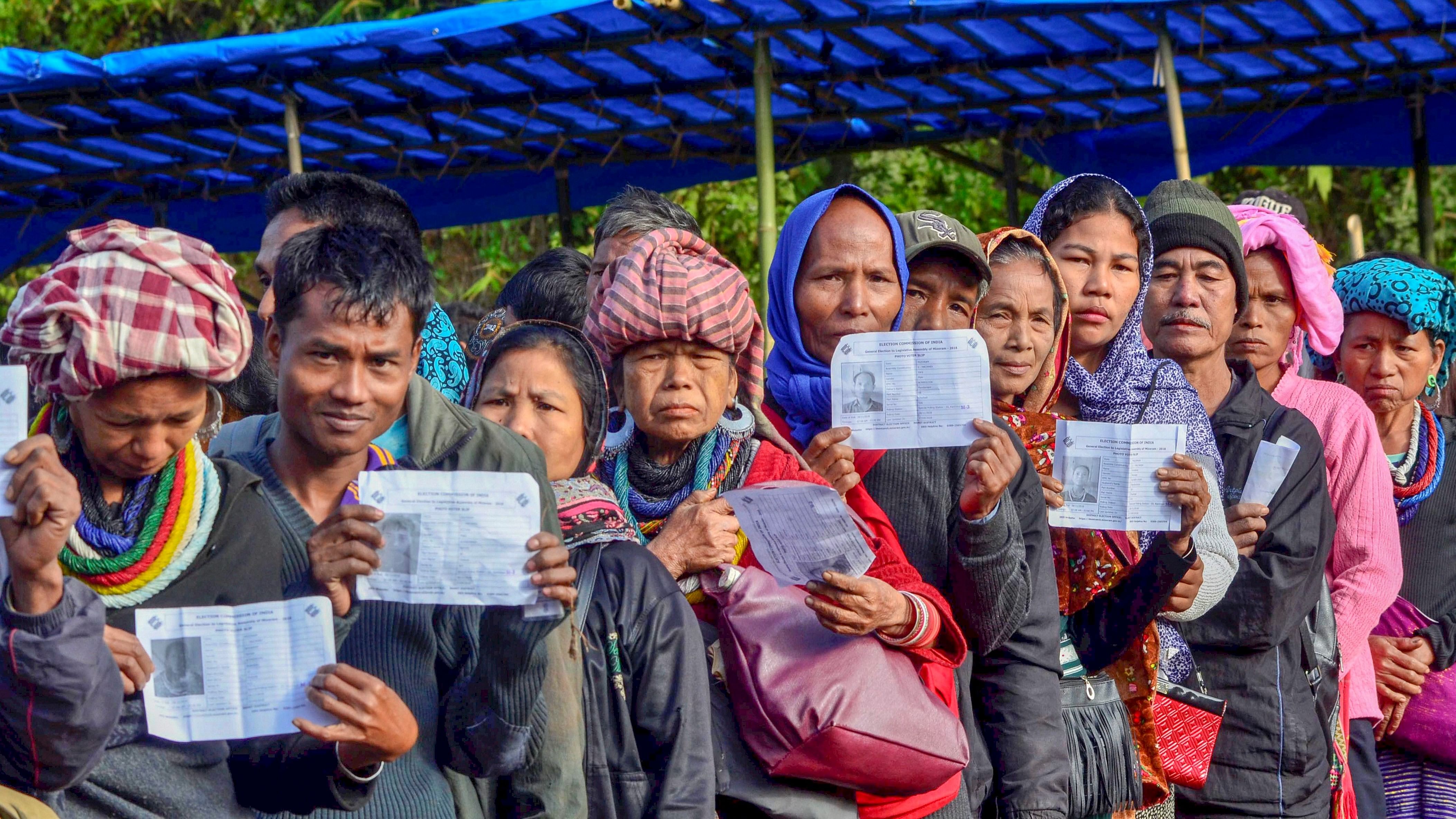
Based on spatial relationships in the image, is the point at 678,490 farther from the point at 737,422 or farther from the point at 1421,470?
the point at 1421,470

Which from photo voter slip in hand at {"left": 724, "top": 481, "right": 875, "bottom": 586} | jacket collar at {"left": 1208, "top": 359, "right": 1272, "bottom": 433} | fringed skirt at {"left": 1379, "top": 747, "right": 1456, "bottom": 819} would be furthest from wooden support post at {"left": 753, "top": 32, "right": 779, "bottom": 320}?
photo voter slip in hand at {"left": 724, "top": 481, "right": 875, "bottom": 586}

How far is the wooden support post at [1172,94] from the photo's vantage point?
20.3 feet

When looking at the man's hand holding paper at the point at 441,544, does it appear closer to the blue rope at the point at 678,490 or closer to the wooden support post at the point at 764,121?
the blue rope at the point at 678,490

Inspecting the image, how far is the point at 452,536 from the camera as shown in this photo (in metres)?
2.13

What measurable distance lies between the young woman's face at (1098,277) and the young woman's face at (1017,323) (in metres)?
0.18

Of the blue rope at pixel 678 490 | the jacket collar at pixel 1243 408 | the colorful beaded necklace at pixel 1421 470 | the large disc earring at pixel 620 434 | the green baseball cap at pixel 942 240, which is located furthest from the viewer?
the colorful beaded necklace at pixel 1421 470

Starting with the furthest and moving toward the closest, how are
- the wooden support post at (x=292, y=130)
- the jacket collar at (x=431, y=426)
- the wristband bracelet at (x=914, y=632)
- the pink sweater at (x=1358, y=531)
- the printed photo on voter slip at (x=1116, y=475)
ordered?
the wooden support post at (x=292, y=130)
the pink sweater at (x=1358, y=531)
the printed photo on voter slip at (x=1116, y=475)
the wristband bracelet at (x=914, y=632)
the jacket collar at (x=431, y=426)

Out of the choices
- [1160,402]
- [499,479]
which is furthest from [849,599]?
[1160,402]

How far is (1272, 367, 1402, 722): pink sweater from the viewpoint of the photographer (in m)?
4.06

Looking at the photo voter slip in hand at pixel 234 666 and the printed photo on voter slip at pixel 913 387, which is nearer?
the photo voter slip in hand at pixel 234 666

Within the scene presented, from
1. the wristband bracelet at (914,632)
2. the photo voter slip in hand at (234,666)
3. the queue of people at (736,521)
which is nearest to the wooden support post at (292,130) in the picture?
the queue of people at (736,521)

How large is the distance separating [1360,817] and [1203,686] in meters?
0.92

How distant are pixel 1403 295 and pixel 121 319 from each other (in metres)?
3.89

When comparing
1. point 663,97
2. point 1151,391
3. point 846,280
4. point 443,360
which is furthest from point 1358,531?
point 663,97
